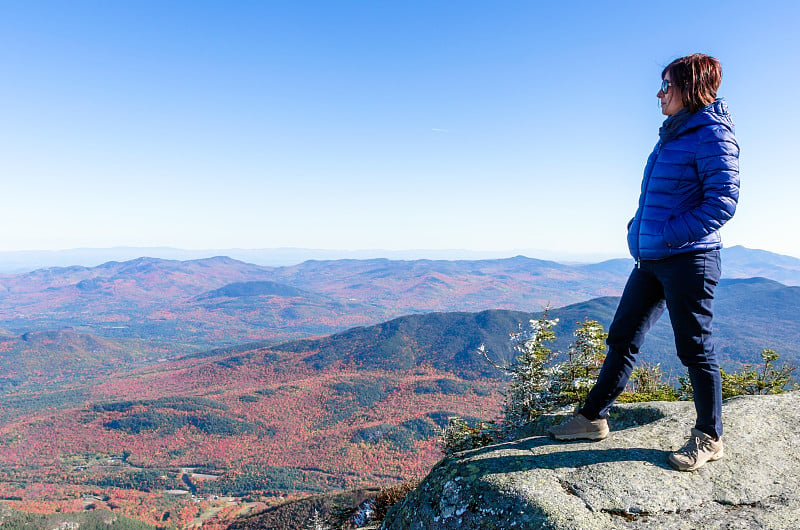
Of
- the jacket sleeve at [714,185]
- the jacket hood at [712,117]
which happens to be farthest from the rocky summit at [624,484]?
the jacket hood at [712,117]

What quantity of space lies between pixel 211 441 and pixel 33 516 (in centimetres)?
7638

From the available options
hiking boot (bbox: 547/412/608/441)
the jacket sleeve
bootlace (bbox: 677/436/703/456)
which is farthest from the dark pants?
hiking boot (bbox: 547/412/608/441)

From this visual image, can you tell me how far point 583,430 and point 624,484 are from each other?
3.13 feet

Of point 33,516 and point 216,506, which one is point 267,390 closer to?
point 216,506

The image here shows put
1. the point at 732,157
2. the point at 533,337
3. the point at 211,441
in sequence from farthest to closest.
A: the point at 211,441, the point at 533,337, the point at 732,157

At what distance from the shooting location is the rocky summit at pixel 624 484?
3.29m

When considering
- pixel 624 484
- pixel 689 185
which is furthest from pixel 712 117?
pixel 624 484

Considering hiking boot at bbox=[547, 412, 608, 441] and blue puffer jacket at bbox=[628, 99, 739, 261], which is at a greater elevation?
blue puffer jacket at bbox=[628, 99, 739, 261]

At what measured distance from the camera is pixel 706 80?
3.72m

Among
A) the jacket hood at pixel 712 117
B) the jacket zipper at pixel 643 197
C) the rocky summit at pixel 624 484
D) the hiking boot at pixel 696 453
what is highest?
the jacket hood at pixel 712 117

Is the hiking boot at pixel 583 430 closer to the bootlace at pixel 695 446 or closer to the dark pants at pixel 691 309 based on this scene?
the bootlace at pixel 695 446

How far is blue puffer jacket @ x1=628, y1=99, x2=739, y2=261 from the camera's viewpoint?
3.51m

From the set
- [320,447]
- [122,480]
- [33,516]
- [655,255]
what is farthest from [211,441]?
[655,255]

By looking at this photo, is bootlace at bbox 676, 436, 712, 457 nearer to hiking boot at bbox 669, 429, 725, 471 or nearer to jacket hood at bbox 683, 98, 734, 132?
hiking boot at bbox 669, 429, 725, 471
